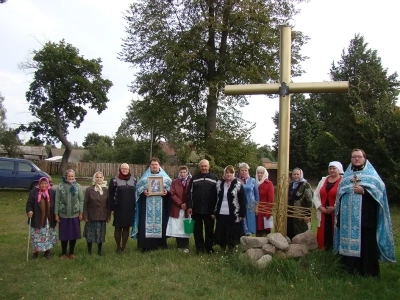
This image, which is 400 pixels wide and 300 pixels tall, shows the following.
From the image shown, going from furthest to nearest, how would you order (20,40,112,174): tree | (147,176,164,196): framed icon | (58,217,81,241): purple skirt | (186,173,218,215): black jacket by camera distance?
Result: 1. (20,40,112,174): tree
2. (147,176,164,196): framed icon
3. (58,217,81,241): purple skirt
4. (186,173,218,215): black jacket

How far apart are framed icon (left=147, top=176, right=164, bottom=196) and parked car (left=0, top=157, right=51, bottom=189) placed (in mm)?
13044

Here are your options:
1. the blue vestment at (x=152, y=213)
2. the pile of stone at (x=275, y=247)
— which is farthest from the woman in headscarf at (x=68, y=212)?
the pile of stone at (x=275, y=247)

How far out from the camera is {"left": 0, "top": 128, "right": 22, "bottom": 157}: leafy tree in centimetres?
4306

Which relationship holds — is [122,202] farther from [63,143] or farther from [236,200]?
[63,143]

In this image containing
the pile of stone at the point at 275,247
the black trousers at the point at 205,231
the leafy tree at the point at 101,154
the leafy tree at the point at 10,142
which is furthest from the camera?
the leafy tree at the point at 101,154

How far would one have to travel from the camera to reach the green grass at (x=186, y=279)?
5332 millimetres

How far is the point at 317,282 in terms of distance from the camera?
5500 millimetres

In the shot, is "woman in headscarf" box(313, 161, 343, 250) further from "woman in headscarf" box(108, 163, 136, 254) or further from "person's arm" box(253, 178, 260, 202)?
"woman in headscarf" box(108, 163, 136, 254)

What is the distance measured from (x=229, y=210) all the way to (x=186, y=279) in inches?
66.3

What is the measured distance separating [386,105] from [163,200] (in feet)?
50.0

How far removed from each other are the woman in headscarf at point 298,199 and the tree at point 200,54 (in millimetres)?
12612

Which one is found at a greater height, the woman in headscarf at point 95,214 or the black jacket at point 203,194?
the black jacket at point 203,194

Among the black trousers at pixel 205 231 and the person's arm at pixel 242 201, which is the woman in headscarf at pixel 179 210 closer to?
the black trousers at pixel 205 231

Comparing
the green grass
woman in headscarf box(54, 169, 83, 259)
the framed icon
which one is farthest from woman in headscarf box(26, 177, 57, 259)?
the framed icon
